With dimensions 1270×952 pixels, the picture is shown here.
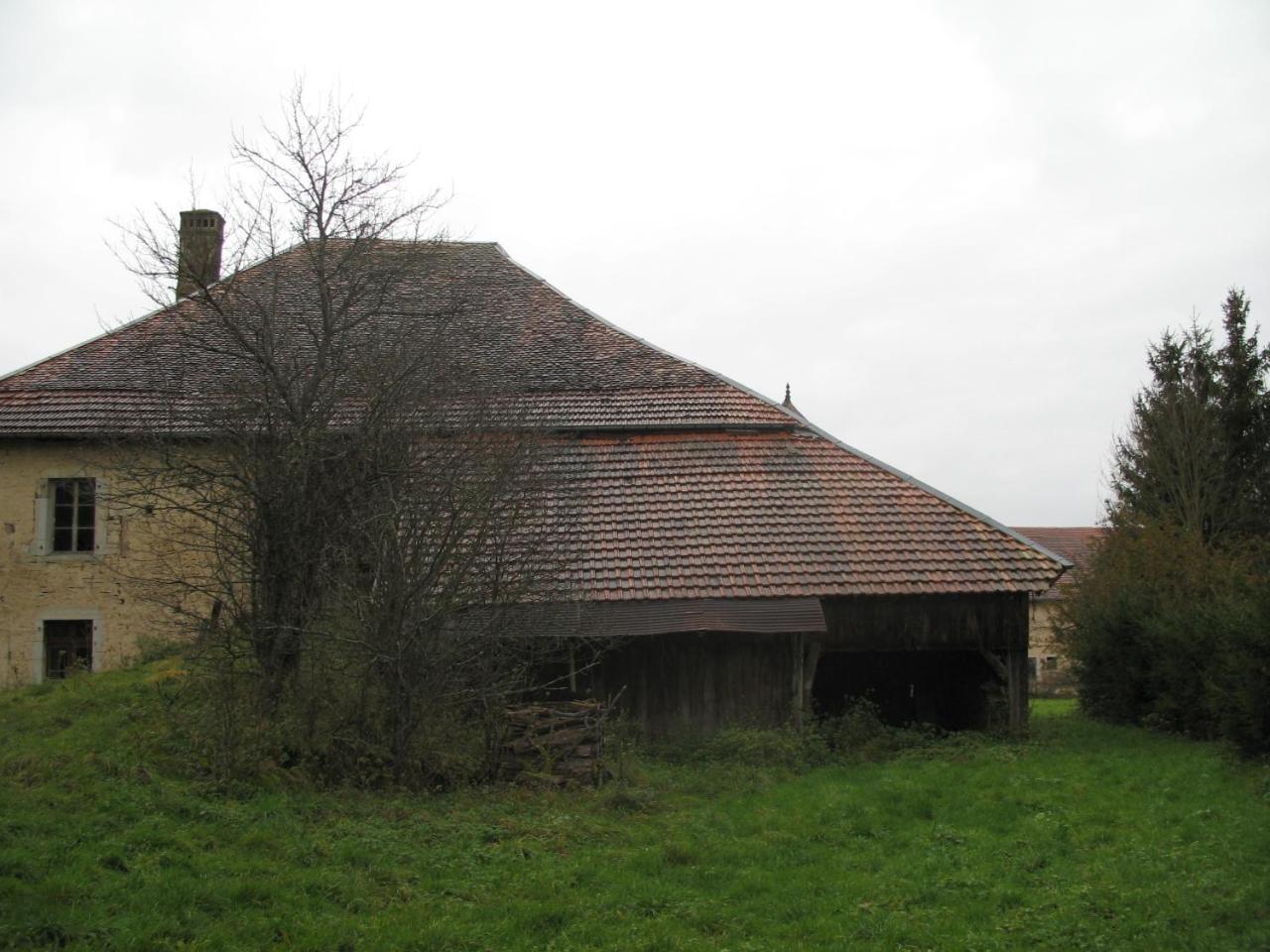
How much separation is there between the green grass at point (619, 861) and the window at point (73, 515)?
5.72 meters

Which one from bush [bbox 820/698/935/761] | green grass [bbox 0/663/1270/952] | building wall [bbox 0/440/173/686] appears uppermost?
building wall [bbox 0/440/173/686]

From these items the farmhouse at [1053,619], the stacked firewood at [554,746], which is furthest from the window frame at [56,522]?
the farmhouse at [1053,619]

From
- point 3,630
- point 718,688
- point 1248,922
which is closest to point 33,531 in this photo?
point 3,630

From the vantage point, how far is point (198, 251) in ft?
49.2

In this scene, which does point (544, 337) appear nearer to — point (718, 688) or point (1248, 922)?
point (718, 688)

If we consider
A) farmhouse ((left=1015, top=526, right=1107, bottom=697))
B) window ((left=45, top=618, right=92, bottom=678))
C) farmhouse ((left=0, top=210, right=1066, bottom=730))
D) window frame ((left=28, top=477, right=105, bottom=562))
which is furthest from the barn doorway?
window frame ((left=28, top=477, right=105, bottom=562))

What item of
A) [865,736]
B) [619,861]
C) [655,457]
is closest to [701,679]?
[865,736]

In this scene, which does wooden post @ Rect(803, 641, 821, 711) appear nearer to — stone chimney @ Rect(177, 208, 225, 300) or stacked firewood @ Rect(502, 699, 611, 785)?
stacked firewood @ Rect(502, 699, 611, 785)

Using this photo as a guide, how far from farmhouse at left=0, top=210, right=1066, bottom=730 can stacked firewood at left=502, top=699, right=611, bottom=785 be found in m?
1.48

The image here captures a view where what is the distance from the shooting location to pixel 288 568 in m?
11.0

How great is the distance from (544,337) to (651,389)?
2367 mm

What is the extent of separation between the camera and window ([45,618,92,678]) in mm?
16141

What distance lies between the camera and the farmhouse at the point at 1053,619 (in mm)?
26669

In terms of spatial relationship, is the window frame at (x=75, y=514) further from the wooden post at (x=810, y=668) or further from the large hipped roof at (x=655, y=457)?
the wooden post at (x=810, y=668)
